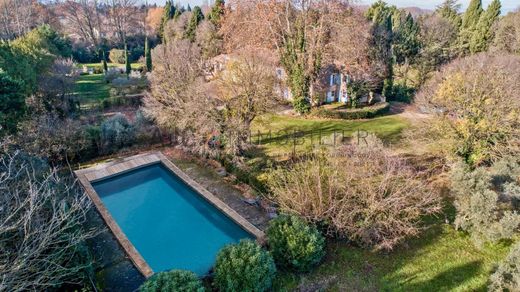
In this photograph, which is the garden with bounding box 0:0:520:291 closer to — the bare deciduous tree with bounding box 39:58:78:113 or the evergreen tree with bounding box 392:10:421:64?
the bare deciduous tree with bounding box 39:58:78:113

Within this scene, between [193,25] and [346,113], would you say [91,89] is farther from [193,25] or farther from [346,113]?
[346,113]

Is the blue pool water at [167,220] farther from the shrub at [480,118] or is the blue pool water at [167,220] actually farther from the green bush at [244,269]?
the shrub at [480,118]


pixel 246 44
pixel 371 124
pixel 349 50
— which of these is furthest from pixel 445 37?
pixel 246 44

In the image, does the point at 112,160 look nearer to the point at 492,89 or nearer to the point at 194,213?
the point at 194,213

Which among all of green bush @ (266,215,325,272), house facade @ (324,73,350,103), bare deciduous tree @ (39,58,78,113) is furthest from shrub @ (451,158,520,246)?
bare deciduous tree @ (39,58,78,113)

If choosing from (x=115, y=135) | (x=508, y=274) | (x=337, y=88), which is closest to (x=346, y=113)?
(x=337, y=88)

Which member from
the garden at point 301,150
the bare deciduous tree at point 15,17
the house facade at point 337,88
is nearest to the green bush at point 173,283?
the garden at point 301,150
